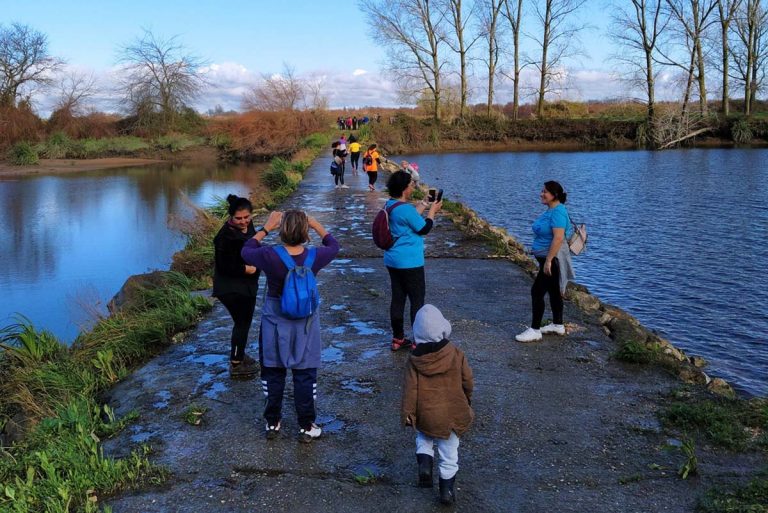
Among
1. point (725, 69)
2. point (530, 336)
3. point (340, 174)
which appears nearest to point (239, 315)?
point (530, 336)

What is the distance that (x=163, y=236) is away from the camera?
18219mm

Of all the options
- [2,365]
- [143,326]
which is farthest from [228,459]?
[2,365]

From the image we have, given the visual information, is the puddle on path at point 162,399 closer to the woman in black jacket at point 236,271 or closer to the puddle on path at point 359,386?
the woman in black jacket at point 236,271

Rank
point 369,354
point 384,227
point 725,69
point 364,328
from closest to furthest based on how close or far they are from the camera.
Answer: point 384,227, point 369,354, point 364,328, point 725,69

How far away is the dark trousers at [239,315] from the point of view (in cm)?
591

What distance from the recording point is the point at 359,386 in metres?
5.88

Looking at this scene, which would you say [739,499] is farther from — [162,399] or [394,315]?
[162,399]

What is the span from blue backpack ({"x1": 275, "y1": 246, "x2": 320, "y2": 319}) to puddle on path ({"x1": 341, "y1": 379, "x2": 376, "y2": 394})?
1424 mm

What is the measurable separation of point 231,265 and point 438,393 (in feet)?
8.78

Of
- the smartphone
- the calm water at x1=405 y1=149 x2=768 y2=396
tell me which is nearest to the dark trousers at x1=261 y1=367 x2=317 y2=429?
the smartphone

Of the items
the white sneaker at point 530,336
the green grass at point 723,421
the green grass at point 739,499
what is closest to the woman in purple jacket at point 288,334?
the green grass at point 739,499

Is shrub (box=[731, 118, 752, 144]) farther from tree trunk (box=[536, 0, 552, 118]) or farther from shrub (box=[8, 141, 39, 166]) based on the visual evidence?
shrub (box=[8, 141, 39, 166])

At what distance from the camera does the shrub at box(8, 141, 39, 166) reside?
139 feet

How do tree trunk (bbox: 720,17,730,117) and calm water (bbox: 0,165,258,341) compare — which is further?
tree trunk (bbox: 720,17,730,117)
